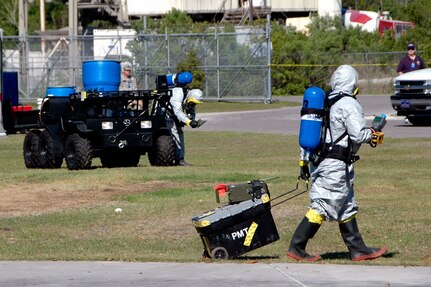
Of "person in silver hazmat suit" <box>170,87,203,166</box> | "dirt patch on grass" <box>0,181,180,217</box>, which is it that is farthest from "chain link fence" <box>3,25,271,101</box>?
"dirt patch on grass" <box>0,181,180,217</box>

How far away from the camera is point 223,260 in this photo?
10.3m

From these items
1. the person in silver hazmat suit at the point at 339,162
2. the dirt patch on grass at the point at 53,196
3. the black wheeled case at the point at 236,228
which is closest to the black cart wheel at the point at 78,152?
the dirt patch on grass at the point at 53,196

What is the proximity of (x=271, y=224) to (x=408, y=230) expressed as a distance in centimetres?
263

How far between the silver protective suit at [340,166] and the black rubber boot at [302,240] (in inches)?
6.6

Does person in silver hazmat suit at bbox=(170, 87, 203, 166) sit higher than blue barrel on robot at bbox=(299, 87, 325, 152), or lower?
lower

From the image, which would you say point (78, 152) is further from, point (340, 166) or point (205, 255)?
point (340, 166)

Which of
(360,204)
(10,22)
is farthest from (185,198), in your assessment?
(10,22)

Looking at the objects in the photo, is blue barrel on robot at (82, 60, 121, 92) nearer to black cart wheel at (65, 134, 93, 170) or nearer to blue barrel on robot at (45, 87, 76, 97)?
blue barrel on robot at (45, 87, 76, 97)

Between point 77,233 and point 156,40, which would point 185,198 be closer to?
point 77,233

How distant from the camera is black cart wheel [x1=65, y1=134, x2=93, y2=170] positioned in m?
19.9

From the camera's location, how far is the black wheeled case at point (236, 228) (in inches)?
403

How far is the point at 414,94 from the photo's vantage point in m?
28.9

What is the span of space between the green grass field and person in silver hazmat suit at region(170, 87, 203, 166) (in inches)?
23.7

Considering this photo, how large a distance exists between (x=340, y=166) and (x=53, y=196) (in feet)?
23.4
